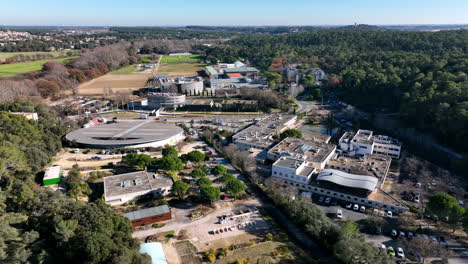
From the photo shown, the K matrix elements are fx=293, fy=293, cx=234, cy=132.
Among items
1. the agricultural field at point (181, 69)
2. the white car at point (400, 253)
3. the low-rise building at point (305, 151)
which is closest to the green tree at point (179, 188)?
the low-rise building at point (305, 151)

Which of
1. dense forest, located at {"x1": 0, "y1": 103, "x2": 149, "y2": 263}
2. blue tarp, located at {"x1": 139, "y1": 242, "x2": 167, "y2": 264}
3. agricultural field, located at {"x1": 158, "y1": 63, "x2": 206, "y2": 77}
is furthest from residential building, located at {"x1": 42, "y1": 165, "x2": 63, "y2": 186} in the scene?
agricultural field, located at {"x1": 158, "y1": 63, "x2": 206, "y2": 77}

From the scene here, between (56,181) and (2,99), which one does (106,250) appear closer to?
(56,181)

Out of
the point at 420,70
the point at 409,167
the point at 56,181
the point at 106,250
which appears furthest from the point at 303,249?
the point at 420,70

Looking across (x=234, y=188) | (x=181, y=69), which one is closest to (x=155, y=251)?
(x=234, y=188)

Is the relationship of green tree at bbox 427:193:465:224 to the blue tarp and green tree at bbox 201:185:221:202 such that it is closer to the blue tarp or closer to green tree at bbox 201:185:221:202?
green tree at bbox 201:185:221:202

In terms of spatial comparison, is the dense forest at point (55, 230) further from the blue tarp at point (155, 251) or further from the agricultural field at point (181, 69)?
the agricultural field at point (181, 69)
